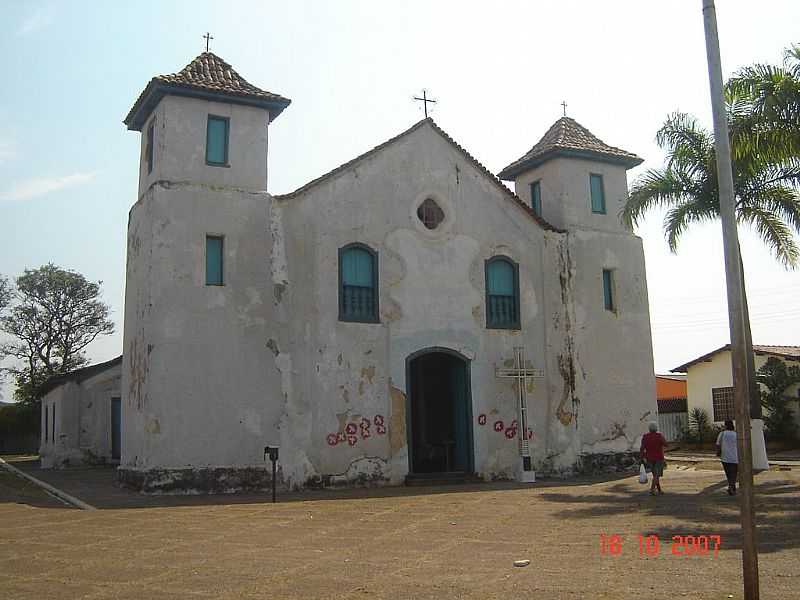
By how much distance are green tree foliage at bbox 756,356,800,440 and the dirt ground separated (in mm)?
14325

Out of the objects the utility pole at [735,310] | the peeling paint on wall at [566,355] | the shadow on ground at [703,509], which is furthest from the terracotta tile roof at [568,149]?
the utility pole at [735,310]

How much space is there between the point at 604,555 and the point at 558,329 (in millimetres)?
11967

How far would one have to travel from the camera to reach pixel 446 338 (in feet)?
62.7

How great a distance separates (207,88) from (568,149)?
9606 millimetres

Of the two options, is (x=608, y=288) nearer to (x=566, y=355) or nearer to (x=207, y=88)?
(x=566, y=355)

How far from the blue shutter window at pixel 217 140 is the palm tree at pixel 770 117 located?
35.3 feet

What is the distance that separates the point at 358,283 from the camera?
1847cm

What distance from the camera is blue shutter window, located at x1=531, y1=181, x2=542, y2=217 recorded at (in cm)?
2245

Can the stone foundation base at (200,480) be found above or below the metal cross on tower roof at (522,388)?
below

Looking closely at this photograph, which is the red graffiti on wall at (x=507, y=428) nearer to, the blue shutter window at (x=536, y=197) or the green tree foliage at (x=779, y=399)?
the blue shutter window at (x=536, y=197)

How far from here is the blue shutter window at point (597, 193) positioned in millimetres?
22141

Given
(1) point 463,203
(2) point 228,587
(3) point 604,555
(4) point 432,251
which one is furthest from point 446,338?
(2) point 228,587

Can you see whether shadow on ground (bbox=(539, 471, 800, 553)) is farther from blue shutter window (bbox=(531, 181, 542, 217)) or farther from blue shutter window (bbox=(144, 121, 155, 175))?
blue shutter window (bbox=(144, 121, 155, 175))

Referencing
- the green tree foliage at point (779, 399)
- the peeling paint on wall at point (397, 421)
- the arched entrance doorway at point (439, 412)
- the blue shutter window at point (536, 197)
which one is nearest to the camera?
the peeling paint on wall at point (397, 421)
